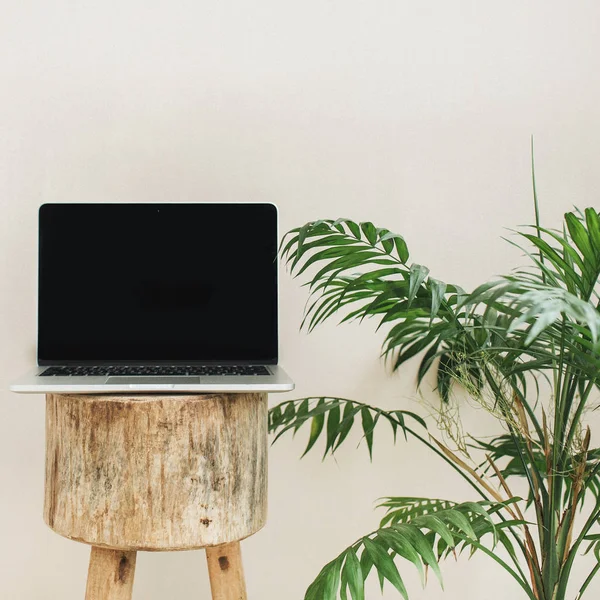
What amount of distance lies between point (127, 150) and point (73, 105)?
142 millimetres

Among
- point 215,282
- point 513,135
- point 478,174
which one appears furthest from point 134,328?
point 513,135

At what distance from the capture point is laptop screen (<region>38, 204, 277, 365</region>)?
4.34ft

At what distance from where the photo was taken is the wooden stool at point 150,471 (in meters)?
1.03

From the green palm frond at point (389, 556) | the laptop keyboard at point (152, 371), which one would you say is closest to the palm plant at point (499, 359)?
the green palm frond at point (389, 556)

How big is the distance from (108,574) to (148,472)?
21cm

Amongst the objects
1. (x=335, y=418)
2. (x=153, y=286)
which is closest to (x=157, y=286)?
(x=153, y=286)

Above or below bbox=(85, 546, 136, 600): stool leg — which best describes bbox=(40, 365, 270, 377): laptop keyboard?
above

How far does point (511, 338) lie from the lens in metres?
1.19

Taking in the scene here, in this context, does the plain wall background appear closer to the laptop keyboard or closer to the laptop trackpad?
the laptop keyboard

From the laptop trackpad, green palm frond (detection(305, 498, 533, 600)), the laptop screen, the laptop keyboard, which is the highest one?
the laptop screen

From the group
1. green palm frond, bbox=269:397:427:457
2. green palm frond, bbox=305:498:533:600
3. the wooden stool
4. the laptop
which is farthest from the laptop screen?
green palm frond, bbox=305:498:533:600

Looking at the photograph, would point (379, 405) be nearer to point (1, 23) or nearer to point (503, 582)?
point (503, 582)

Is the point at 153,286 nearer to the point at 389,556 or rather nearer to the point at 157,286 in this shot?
the point at 157,286

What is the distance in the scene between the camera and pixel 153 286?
1.34 m
